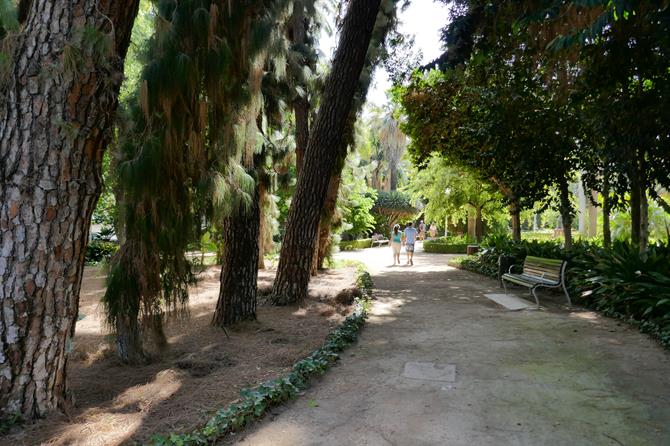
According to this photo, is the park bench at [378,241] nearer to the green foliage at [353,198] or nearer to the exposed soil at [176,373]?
the green foliage at [353,198]

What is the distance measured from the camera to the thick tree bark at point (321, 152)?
791cm

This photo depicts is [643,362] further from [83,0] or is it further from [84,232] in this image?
[83,0]

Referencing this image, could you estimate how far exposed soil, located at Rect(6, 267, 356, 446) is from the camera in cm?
325

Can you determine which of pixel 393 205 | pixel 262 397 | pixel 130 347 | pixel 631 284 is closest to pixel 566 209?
pixel 631 284

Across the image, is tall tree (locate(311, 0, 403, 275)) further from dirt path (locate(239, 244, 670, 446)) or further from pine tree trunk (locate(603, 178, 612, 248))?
dirt path (locate(239, 244, 670, 446))

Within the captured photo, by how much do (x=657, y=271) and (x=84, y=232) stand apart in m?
7.38

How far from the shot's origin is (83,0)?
3.32 m

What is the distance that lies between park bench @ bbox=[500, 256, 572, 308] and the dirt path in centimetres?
118

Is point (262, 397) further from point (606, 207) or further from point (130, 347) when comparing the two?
point (606, 207)

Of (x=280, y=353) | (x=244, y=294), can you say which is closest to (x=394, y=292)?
(x=244, y=294)

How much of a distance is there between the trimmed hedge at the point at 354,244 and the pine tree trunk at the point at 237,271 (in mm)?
22210

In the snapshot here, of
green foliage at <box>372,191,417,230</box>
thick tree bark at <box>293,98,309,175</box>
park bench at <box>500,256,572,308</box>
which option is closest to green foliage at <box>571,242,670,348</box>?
park bench at <box>500,256,572,308</box>

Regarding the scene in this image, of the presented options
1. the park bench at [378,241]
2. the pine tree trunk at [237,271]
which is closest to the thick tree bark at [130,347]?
the pine tree trunk at [237,271]

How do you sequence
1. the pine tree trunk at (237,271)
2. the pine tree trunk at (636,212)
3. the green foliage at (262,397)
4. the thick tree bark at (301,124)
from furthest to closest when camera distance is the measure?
the thick tree bark at (301,124)
the pine tree trunk at (636,212)
the pine tree trunk at (237,271)
the green foliage at (262,397)
